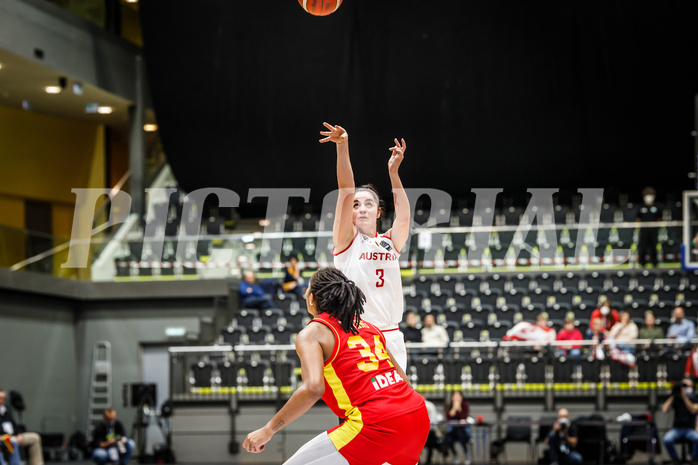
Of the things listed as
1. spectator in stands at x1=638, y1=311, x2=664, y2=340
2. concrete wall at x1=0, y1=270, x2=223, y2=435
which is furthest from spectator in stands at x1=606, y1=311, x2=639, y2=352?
concrete wall at x1=0, y1=270, x2=223, y2=435

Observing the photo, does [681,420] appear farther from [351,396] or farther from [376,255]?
[351,396]

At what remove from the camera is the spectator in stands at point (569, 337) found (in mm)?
15859

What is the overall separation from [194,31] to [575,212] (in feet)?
33.2

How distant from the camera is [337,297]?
16.0ft

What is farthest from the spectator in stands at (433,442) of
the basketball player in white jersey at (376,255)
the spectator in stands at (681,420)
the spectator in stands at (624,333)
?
the basketball player in white jersey at (376,255)

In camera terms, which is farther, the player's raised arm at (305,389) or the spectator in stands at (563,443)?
the spectator in stands at (563,443)

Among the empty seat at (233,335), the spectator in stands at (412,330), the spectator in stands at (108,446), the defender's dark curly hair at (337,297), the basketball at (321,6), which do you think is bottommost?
the spectator in stands at (108,446)

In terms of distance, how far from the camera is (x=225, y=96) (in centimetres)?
2303

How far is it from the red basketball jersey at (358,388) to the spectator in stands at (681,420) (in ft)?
33.6

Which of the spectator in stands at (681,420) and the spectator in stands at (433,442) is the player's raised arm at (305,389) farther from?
the spectator in stands at (681,420)

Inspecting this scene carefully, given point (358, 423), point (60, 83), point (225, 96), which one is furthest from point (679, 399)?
point (60, 83)

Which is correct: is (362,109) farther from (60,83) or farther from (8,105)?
(8,105)

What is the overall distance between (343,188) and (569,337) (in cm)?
1115

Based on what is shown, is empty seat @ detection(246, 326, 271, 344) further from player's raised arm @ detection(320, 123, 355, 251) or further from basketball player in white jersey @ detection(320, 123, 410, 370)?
player's raised arm @ detection(320, 123, 355, 251)
